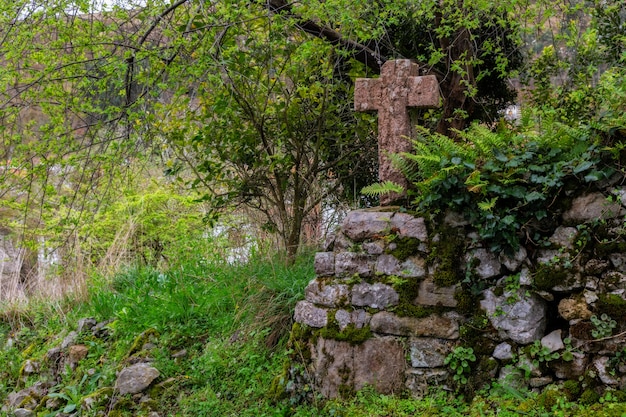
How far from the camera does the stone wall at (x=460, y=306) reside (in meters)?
3.73

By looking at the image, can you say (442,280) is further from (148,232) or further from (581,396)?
(148,232)

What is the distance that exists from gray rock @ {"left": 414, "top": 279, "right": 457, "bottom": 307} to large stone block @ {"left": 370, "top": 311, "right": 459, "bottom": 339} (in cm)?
9

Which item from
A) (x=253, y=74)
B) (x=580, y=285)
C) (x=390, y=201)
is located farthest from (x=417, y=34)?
(x=580, y=285)

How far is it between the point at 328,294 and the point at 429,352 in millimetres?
808

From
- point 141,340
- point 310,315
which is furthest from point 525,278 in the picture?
point 141,340

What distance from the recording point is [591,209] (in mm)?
3805

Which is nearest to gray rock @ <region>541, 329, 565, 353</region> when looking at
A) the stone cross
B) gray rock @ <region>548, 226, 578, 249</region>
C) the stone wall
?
the stone wall

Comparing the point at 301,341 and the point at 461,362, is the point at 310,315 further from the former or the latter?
the point at 461,362

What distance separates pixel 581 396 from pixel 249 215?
14.5 feet

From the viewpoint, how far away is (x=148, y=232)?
29.5ft

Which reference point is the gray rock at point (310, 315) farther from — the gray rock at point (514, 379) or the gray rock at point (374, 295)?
the gray rock at point (514, 379)

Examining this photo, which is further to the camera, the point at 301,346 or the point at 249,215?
the point at 249,215

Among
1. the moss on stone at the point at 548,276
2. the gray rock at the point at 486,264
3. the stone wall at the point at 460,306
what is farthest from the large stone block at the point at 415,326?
the moss on stone at the point at 548,276

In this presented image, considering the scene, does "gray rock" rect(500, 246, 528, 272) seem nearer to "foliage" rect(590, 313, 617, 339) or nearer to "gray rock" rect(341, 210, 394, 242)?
"foliage" rect(590, 313, 617, 339)
